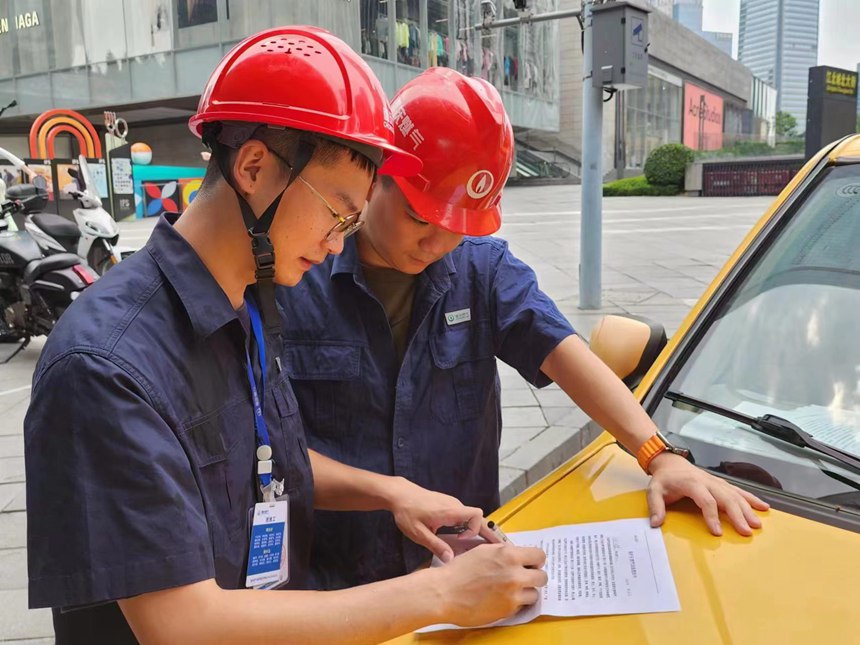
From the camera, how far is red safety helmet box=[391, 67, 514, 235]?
70.7 inches

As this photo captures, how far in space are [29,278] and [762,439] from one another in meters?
6.19

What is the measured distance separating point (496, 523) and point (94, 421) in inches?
35.1

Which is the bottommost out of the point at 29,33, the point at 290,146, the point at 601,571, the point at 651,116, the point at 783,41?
the point at 601,571

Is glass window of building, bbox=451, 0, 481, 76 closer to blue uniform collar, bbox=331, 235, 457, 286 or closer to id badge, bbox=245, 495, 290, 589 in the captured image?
blue uniform collar, bbox=331, 235, 457, 286

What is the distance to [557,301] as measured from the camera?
8.42 m

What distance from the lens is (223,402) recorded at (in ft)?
4.10

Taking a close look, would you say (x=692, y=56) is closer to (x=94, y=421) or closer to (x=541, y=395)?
(x=541, y=395)

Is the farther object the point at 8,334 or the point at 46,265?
the point at 8,334

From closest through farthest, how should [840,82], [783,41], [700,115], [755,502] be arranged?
[755,502] < [840,82] < [700,115] < [783,41]

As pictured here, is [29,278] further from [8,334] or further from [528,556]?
[528,556]

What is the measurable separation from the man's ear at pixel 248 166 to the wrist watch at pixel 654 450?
39.8 inches

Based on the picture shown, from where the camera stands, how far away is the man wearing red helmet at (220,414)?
1020 mm

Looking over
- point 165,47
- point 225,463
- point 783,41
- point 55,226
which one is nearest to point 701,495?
point 225,463

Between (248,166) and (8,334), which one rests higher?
(248,166)
